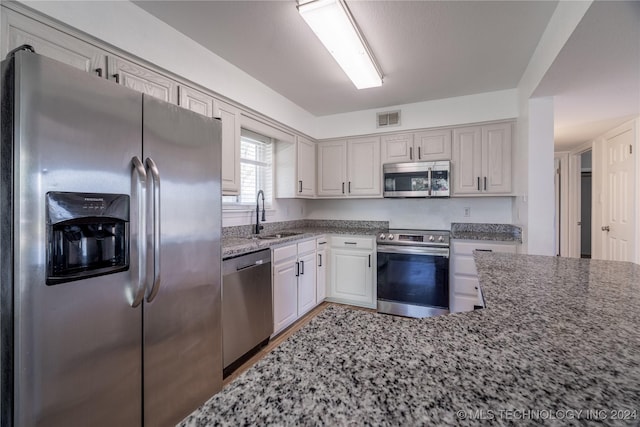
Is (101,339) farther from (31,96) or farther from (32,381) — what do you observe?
(31,96)

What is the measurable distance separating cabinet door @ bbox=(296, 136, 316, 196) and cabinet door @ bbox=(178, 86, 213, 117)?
58.7 inches

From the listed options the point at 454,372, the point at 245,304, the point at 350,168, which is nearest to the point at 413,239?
the point at 350,168

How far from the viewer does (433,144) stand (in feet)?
11.0

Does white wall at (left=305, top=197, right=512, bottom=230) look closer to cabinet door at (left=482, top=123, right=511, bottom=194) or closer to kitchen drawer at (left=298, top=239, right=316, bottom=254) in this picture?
cabinet door at (left=482, top=123, right=511, bottom=194)

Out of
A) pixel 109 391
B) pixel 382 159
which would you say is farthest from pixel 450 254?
pixel 109 391

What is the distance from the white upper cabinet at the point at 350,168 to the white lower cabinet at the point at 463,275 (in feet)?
3.77

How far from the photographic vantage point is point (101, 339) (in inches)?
44.6

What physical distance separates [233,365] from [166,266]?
1.14 meters

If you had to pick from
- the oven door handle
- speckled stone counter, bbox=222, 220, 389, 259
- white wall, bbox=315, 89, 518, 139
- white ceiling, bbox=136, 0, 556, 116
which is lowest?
the oven door handle

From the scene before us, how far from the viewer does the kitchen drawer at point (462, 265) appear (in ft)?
9.52

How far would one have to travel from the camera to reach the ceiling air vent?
139 inches

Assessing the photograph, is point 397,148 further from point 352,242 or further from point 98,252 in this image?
point 98,252

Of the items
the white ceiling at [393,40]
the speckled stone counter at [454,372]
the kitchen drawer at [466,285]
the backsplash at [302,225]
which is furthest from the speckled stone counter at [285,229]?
the white ceiling at [393,40]

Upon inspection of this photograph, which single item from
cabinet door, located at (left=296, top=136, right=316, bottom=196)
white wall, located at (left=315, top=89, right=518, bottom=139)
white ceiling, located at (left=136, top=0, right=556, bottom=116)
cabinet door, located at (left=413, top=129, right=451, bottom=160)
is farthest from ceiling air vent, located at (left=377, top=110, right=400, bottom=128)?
cabinet door, located at (left=296, top=136, right=316, bottom=196)
